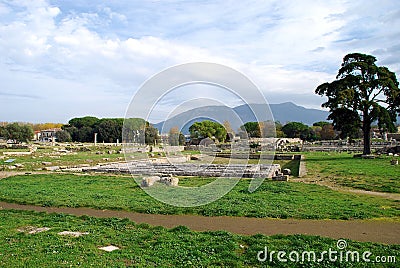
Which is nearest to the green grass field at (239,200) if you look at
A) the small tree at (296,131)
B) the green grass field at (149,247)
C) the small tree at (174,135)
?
the green grass field at (149,247)

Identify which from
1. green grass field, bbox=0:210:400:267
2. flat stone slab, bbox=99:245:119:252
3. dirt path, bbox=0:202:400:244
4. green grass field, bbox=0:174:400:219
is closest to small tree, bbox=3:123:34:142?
green grass field, bbox=0:174:400:219

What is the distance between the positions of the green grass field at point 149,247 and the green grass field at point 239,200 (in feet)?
8.73

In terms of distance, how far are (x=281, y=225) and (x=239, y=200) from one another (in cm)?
370

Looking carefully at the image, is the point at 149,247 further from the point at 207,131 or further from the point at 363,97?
the point at 207,131

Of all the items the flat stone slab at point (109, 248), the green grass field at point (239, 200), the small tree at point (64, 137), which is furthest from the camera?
the small tree at point (64, 137)

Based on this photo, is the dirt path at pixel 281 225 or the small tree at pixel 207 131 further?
the small tree at pixel 207 131

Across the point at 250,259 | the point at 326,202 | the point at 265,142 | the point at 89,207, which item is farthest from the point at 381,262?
the point at 265,142

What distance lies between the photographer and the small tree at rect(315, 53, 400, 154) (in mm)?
35812

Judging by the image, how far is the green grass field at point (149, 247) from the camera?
6789mm

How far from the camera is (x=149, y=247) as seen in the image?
7.76 metres

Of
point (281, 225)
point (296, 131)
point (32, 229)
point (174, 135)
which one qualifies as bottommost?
point (32, 229)

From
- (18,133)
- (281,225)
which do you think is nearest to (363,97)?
(281,225)

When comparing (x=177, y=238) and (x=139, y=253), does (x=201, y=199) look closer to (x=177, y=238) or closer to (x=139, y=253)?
(x=177, y=238)

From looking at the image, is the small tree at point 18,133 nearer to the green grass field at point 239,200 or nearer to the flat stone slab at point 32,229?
the green grass field at point 239,200
